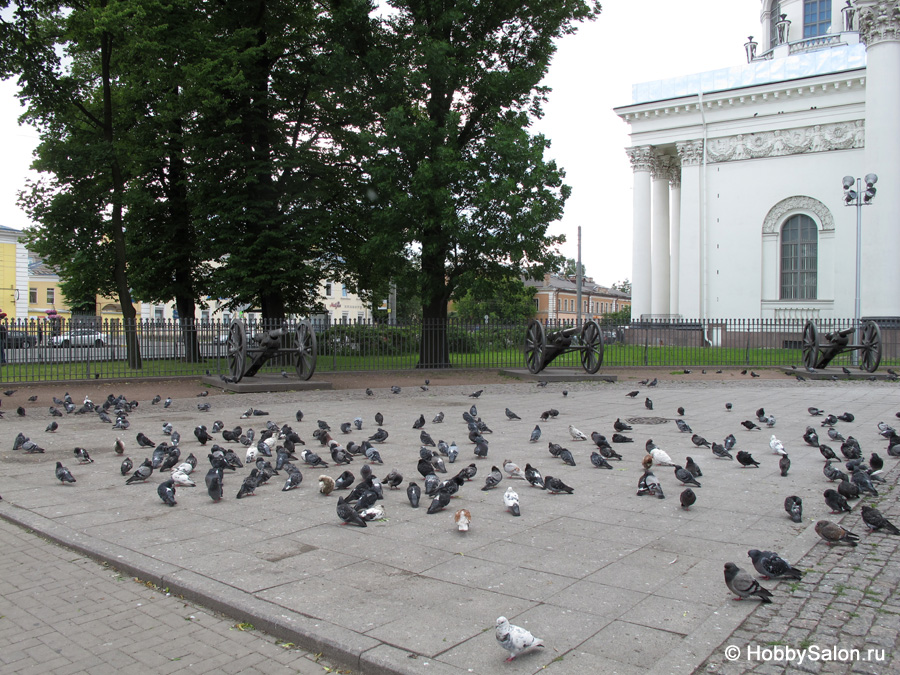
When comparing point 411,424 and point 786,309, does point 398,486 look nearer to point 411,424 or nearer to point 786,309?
point 411,424

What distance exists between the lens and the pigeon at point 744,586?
380 centimetres

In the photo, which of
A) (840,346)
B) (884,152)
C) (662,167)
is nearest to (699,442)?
(840,346)

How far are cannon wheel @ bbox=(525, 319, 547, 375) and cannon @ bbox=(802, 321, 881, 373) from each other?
903 centimetres

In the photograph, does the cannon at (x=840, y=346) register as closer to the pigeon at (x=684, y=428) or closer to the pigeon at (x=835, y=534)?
the pigeon at (x=684, y=428)

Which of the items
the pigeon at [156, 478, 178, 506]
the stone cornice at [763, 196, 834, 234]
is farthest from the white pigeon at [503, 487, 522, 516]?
the stone cornice at [763, 196, 834, 234]

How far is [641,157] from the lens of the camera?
4359 centimetres

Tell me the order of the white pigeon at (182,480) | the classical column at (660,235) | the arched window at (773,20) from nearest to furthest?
the white pigeon at (182,480) < the classical column at (660,235) < the arched window at (773,20)

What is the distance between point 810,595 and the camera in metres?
4.00

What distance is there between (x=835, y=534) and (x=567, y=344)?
14.7 metres

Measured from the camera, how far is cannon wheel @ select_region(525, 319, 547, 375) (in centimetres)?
2005

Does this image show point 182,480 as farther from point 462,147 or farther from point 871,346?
point 871,346

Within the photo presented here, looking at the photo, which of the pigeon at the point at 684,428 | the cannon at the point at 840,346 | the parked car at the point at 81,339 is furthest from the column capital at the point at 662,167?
the pigeon at the point at 684,428

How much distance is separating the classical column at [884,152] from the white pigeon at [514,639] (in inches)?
1424

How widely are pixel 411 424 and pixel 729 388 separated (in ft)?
37.2
